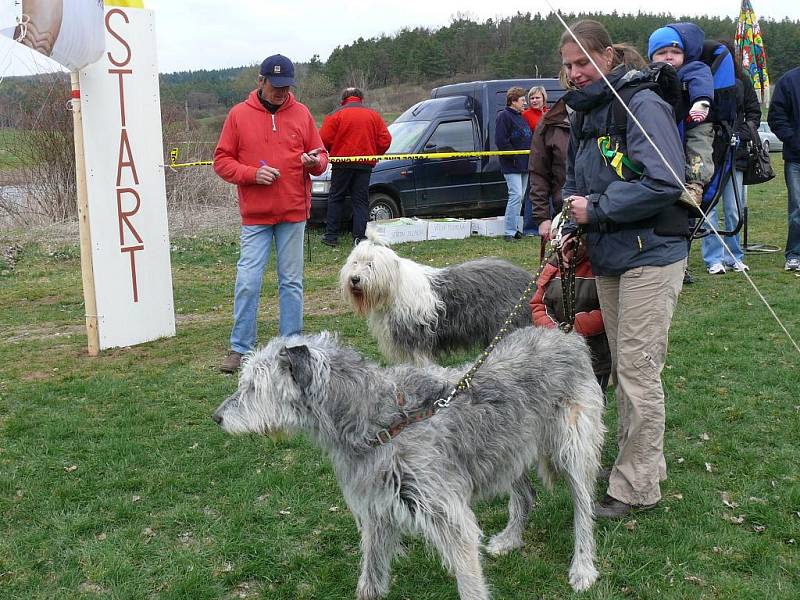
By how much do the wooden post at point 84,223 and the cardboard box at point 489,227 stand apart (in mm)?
7183

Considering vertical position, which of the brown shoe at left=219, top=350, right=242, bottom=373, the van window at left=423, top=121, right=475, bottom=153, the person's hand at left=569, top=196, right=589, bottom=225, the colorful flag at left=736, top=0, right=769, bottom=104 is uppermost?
the colorful flag at left=736, top=0, right=769, bottom=104

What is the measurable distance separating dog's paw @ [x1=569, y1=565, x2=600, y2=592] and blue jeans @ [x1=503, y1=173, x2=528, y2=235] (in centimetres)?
898

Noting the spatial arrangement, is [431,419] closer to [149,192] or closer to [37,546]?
[37,546]

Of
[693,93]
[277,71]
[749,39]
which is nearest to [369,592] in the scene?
[693,93]

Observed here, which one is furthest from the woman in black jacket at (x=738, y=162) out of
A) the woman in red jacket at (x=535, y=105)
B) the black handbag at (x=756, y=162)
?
the woman in red jacket at (x=535, y=105)

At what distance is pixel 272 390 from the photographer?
114 inches

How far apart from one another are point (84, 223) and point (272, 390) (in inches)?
182

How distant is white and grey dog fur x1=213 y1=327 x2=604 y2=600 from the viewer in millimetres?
2908

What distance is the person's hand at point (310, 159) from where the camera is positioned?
629 centimetres

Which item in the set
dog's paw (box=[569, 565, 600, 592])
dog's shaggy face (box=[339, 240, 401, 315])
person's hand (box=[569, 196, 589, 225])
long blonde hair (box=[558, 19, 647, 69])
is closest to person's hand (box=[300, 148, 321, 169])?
dog's shaggy face (box=[339, 240, 401, 315])

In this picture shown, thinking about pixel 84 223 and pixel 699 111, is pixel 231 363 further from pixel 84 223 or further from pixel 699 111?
pixel 699 111

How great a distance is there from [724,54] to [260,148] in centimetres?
424

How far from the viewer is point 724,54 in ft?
20.5

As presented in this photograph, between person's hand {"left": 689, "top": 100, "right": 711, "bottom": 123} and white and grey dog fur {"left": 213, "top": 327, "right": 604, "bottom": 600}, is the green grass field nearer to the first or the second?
white and grey dog fur {"left": 213, "top": 327, "right": 604, "bottom": 600}
